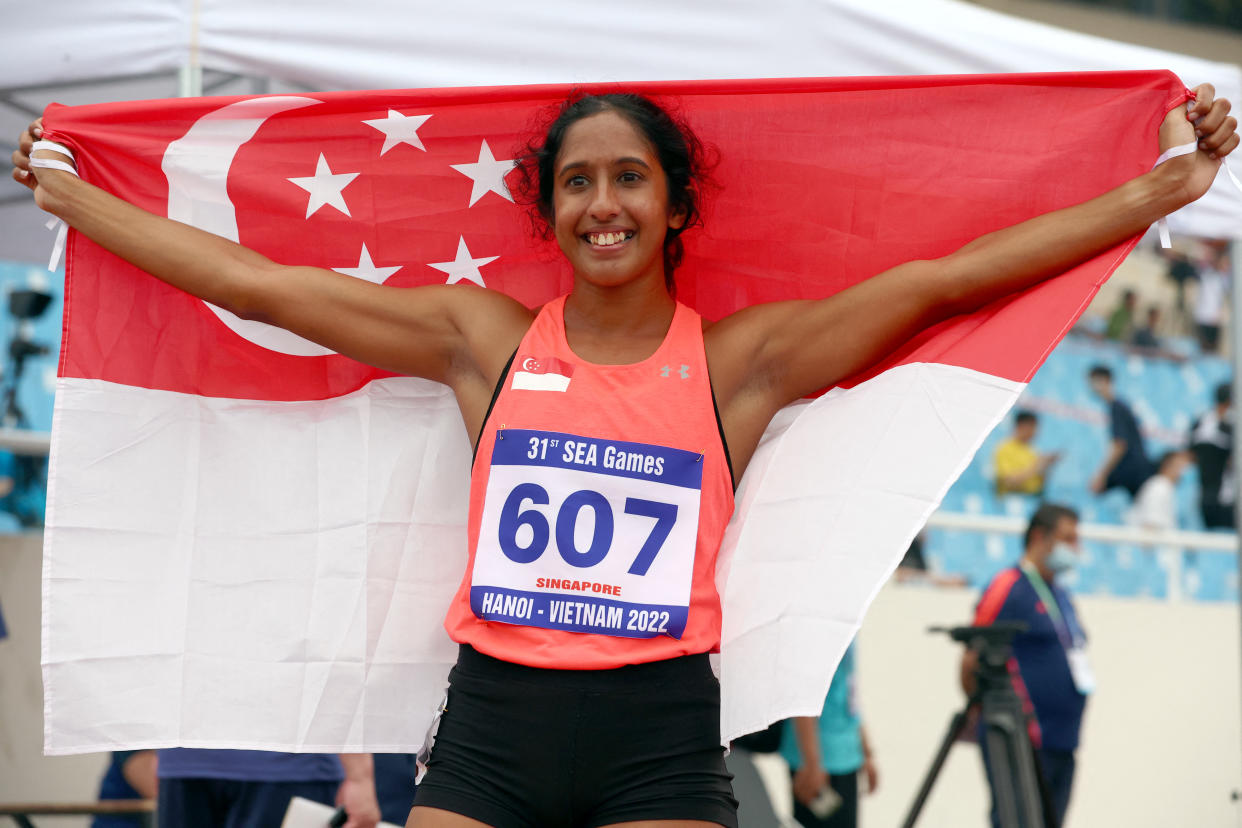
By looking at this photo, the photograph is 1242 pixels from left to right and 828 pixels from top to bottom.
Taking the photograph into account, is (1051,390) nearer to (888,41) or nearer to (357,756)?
(888,41)

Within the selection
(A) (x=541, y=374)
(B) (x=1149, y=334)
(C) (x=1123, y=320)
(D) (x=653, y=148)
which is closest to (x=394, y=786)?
(A) (x=541, y=374)

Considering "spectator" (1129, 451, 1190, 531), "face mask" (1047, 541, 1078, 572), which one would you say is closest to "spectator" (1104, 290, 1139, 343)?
"spectator" (1129, 451, 1190, 531)

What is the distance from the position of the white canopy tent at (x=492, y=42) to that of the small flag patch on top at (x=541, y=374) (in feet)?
4.40

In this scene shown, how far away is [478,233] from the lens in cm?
302

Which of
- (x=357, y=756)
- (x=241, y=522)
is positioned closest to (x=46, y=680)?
(x=241, y=522)

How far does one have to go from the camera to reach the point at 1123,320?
12797 millimetres

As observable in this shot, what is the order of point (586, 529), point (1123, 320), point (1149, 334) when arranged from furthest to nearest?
point (1149, 334) → point (1123, 320) → point (586, 529)

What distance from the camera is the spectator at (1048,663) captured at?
5844mm

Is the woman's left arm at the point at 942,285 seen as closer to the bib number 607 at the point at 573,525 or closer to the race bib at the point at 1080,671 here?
the bib number 607 at the point at 573,525

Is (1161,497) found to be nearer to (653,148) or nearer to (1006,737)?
(1006,737)

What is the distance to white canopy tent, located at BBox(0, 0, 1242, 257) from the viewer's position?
340 centimetres

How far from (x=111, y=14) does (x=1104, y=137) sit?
2512mm

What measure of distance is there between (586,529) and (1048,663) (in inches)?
166

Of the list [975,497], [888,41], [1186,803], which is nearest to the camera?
[888,41]
